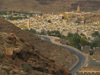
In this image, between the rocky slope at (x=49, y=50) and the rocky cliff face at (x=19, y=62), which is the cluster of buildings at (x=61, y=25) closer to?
the rocky slope at (x=49, y=50)

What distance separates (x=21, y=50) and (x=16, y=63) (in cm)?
102

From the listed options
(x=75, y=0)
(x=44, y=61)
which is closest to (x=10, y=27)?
(x=44, y=61)

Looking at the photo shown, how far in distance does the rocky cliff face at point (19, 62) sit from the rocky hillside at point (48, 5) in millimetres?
140015

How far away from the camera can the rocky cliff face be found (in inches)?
347

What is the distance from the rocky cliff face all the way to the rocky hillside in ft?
459

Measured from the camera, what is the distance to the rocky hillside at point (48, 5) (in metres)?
155

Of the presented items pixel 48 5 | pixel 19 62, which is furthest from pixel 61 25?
pixel 48 5

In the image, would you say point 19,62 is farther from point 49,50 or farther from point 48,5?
point 48,5

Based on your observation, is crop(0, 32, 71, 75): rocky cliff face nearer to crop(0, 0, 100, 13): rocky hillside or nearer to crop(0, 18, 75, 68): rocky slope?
crop(0, 18, 75, 68): rocky slope

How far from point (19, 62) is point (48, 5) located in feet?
511

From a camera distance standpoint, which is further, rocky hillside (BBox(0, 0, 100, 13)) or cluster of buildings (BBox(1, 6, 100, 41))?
rocky hillside (BBox(0, 0, 100, 13))

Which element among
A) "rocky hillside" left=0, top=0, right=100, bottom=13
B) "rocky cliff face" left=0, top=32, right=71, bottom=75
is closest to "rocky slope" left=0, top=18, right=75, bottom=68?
"rocky cliff face" left=0, top=32, right=71, bottom=75

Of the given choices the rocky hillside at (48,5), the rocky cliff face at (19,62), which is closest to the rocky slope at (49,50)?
the rocky cliff face at (19,62)

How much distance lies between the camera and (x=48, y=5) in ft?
540
